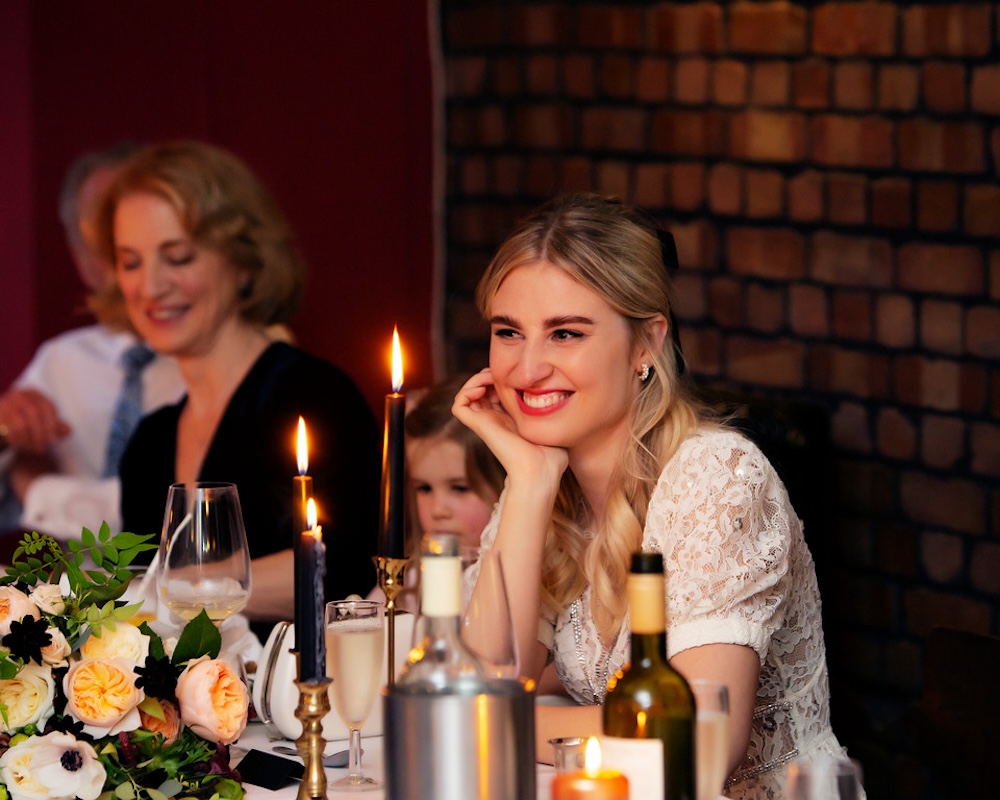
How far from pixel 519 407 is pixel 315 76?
1897 mm

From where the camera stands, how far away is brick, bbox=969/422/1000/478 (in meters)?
2.93

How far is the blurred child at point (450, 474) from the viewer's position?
8.79ft

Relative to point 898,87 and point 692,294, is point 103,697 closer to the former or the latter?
point 898,87

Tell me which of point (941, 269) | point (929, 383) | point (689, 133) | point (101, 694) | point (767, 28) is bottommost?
point (101, 694)

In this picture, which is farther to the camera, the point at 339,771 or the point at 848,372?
the point at 848,372

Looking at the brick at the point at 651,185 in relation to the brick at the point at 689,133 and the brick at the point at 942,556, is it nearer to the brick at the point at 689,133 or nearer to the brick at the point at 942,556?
the brick at the point at 689,133

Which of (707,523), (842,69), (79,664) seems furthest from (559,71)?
(79,664)

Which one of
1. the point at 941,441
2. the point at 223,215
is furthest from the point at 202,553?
the point at 941,441

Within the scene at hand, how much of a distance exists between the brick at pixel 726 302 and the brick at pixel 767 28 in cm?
54

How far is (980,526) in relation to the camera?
9.71ft

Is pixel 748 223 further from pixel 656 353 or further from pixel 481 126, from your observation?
pixel 656 353

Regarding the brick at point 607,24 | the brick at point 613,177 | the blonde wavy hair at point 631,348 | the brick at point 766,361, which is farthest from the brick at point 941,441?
the brick at point 607,24

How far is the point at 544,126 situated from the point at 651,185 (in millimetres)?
428

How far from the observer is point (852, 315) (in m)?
3.19
